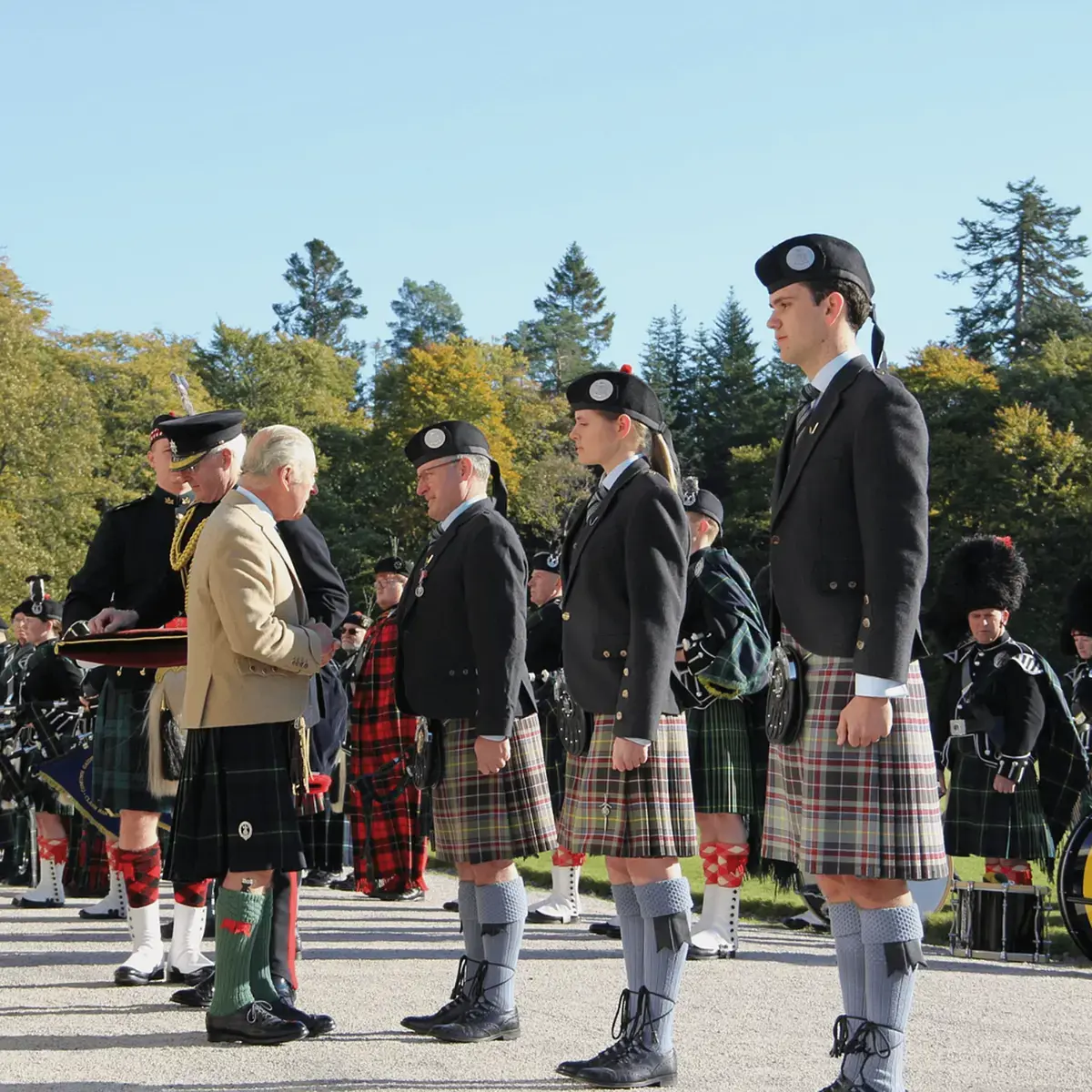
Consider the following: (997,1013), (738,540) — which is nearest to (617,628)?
(997,1013)

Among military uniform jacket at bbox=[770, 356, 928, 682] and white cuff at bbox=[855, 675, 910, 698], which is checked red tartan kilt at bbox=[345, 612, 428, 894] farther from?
white cuff at bbox=[855, 675, 910, 698]

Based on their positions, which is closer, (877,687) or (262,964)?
(877,687)

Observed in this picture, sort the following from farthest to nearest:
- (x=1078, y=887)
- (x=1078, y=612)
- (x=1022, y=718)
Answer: (x=1078, y=612) → (x=1022, y=718) → (x=1078, y=887)

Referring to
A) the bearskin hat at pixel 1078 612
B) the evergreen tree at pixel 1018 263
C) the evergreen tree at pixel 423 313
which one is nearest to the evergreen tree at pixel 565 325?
the evergreen tree at pixel 423 313

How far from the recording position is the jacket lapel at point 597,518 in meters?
5.26

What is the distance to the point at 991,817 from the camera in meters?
8.73

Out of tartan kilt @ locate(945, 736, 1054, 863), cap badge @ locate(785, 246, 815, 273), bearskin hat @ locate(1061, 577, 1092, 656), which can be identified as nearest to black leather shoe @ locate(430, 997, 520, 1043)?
cap badge @ locate(785, 246, 815, 273)

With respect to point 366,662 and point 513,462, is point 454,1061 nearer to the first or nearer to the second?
point 366,662

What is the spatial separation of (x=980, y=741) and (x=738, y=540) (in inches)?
1878

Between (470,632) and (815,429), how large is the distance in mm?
1765

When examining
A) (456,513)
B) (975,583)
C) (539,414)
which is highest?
(539,414)

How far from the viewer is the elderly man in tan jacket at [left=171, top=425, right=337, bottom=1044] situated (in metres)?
5.39

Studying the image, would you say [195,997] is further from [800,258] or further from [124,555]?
[800,258]

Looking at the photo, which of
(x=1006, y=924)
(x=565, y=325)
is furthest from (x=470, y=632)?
(x=565, y=325)
